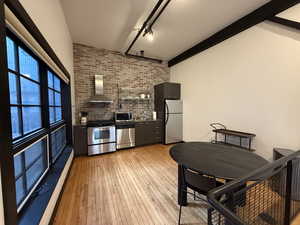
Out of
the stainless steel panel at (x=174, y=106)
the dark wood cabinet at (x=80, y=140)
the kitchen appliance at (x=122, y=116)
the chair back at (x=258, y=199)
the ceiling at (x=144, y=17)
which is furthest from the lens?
the stainless steel panel at (x=174, y=106)

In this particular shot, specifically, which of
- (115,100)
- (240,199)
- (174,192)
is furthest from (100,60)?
(240,199)

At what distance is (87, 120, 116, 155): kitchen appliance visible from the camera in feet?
12.6

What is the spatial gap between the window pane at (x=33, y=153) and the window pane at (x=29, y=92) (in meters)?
0.54

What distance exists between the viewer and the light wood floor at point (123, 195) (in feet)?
5.69

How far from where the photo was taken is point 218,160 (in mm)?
1590

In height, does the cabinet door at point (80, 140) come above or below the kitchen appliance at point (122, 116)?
below

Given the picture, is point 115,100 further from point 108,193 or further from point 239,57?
point 239,57

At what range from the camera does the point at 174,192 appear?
2.26 meters

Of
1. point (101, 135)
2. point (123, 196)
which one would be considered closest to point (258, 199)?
point (123, 196)

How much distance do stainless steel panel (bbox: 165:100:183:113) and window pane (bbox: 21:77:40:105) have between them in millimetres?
3688

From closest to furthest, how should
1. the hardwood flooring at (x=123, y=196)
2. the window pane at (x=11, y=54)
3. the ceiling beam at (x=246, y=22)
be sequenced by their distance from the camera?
the window pane at (x=11, y=54) → the hardwood flooring at (x=123, y=196) → the ceiling beam at (x=246, y=22)

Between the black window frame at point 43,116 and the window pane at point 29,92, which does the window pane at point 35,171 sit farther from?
the window pane at point 29,92

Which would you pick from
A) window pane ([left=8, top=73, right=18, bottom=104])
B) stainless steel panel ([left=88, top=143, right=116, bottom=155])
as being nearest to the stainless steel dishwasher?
stainless steel panel ([left=88, top=143, right=116, bottom=155])

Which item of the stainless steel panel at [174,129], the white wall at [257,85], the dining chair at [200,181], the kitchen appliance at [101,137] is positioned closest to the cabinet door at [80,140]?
the kitchen appliance at [101,137]
